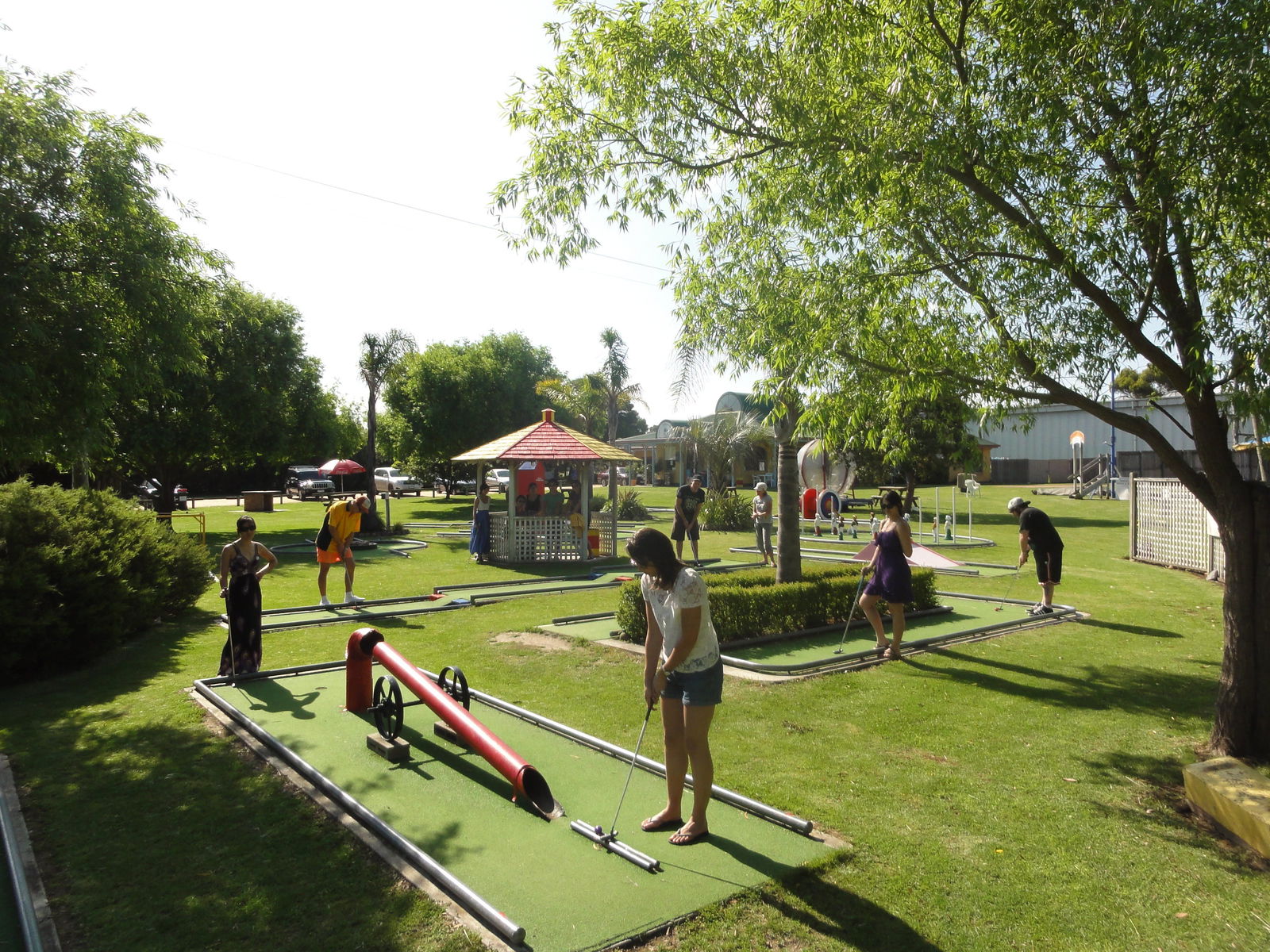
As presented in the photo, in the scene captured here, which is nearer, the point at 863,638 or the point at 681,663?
the point at 681,663

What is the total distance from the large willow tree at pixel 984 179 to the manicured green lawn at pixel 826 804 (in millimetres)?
1638

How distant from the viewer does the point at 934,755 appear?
6086mm

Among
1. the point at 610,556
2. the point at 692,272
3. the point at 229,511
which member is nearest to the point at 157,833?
the point at 692,272

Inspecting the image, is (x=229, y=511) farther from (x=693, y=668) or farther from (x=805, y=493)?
(x=693, y=668)

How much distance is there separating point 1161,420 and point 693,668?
5206cm

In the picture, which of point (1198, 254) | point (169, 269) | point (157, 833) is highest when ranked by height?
point (169, 269)

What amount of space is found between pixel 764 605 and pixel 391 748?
5.28 metres

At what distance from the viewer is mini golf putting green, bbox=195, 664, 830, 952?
12.6 feet

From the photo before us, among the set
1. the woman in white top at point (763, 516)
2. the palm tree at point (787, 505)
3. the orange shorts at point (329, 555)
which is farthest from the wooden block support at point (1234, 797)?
the woman in white top at point (763, 516)

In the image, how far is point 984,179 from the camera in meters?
6.61

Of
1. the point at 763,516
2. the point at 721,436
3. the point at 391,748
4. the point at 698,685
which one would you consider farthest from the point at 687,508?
the point at 721,436

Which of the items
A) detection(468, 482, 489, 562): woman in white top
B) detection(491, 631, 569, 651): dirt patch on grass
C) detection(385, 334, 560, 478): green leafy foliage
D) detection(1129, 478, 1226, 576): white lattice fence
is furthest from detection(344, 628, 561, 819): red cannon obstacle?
detection(385, 334, 560, 478): green leafy foliage

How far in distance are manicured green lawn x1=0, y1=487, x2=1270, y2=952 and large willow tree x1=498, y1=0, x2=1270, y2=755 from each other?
1.64 meters

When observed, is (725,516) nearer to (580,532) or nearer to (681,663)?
(580,532)
